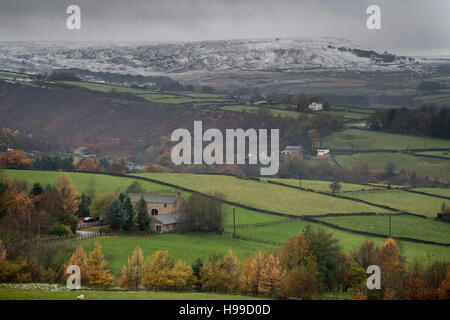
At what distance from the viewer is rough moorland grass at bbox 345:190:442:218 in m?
51.1

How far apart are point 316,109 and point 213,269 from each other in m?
67.8

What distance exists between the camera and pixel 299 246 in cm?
3412

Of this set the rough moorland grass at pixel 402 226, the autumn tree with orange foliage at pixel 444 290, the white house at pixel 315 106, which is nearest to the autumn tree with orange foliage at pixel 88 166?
the rough moorland grass at pixel 402 226

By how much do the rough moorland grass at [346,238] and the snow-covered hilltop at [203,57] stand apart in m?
96.2

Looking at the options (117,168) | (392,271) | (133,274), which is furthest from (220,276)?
(117,168)

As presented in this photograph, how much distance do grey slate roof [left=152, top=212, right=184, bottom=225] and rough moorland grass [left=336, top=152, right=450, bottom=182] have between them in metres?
30.7

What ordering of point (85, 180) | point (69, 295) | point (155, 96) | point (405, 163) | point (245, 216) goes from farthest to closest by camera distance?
1. point (155, 96)
2. point (405, 163)
3. point (85, 180)
4. point (245, 216)
5. point (69, 295)

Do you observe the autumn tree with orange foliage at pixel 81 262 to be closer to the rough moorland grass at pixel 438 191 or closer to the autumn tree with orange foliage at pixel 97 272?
the autumn tree with orange foliage at pixel 97 272

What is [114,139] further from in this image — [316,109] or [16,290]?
[16,290]

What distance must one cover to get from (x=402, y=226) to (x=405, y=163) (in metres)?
23.1

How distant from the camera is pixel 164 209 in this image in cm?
4641

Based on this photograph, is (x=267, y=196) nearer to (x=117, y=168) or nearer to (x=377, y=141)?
(x=117, y=168)

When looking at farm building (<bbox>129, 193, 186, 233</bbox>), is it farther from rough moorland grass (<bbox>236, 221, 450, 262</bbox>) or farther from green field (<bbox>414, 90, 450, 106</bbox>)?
green field (<bbox>414, 90, 450, 106</bbox>)
